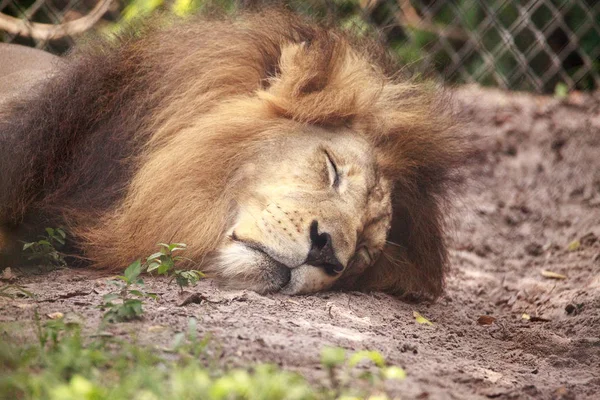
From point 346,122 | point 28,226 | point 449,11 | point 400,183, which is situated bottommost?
point 28,226

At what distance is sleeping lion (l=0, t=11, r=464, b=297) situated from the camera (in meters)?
3.12

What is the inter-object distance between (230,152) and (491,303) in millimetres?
1878

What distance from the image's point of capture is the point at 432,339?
3.25 m

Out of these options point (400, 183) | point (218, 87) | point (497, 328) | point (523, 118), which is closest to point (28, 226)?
point (218, 87)

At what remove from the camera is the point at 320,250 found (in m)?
3.04

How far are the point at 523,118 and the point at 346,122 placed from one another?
139 inches

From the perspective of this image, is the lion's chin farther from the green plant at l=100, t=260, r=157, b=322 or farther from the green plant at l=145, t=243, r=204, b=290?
the green plant at l=100, t=260, r=157, b=322

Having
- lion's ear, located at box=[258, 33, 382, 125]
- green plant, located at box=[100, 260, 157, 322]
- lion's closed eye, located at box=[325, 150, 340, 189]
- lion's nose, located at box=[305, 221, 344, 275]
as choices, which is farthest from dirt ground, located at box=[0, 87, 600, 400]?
lion's ear, located at box=[258, 33, 382, 125]

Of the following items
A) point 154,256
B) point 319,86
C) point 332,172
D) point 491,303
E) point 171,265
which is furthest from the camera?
point 491,303

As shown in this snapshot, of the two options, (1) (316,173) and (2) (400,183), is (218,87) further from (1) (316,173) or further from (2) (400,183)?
(2) (400,183)

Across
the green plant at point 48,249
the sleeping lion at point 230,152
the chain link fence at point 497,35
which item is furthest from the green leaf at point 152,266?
the chain link fence at point 497,35

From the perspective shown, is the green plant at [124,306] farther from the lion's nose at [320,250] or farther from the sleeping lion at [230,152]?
the lion's nose at [320,250]

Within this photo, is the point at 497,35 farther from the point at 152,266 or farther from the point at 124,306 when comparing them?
the point at 124,306

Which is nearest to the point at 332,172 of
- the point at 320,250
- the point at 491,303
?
the point at 320,250
